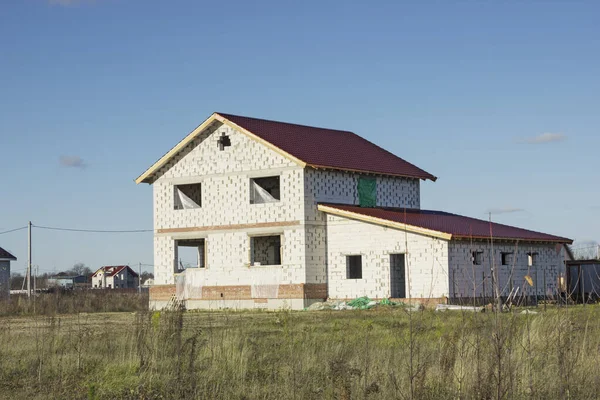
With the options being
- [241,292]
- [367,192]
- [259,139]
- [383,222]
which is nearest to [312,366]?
[383,222]

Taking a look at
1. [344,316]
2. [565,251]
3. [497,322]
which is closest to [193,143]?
[344,316]

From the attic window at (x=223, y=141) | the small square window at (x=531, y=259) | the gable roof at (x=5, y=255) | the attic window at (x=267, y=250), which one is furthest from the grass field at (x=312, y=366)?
the gable roof at (x=5, y=255)

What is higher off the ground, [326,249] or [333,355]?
[326,249]

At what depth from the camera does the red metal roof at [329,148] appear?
38.2 metres

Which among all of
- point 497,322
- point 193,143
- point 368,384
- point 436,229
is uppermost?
point 193,143

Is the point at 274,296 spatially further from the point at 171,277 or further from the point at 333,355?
the point at 333,355

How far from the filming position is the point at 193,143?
133 feet

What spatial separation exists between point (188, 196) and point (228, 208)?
348 centimetres

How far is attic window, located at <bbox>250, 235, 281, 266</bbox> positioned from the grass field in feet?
73.0

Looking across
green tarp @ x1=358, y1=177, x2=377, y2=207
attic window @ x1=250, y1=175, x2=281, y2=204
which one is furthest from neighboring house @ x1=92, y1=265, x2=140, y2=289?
green tarp @ x1=358, y1=177, x2=377, y2=207

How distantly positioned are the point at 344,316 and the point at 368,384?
Answer: 16902 mm

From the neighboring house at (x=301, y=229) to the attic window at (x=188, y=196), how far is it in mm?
54

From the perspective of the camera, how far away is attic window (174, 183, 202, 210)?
41.3m

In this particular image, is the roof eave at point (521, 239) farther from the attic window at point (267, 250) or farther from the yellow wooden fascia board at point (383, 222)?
the attic window at point (267, 250)
